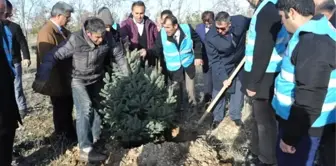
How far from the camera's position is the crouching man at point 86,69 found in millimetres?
3850

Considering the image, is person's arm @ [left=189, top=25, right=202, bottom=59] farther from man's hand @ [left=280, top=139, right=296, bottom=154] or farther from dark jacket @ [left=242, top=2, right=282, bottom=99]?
man's hand @ [left=280, top=139, right=296, bottom=154]

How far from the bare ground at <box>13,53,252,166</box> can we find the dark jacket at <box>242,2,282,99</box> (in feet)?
3.62

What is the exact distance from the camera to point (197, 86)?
27.5ft

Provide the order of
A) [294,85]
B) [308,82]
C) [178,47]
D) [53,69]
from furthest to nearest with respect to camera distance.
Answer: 1. [178,47]
2. [53,69]
3. [294,85]
4. [308,82]

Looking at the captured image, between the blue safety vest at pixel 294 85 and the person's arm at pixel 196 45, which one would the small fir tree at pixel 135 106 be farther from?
the blue safety vest at pixel 294 85

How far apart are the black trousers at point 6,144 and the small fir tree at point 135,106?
1.23m

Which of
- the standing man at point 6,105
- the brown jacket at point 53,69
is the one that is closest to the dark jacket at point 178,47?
the brown jacket at point 53,69

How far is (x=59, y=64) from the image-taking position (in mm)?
4383

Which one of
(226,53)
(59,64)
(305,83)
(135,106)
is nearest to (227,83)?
(226,53)

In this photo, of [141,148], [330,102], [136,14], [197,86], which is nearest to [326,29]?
[330,102]

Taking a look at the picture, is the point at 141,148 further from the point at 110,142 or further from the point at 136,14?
the point at 136,14

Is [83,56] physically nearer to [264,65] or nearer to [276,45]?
[264,65]

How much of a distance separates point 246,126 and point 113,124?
2.06 m

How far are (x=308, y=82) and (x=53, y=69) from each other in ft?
10.6
